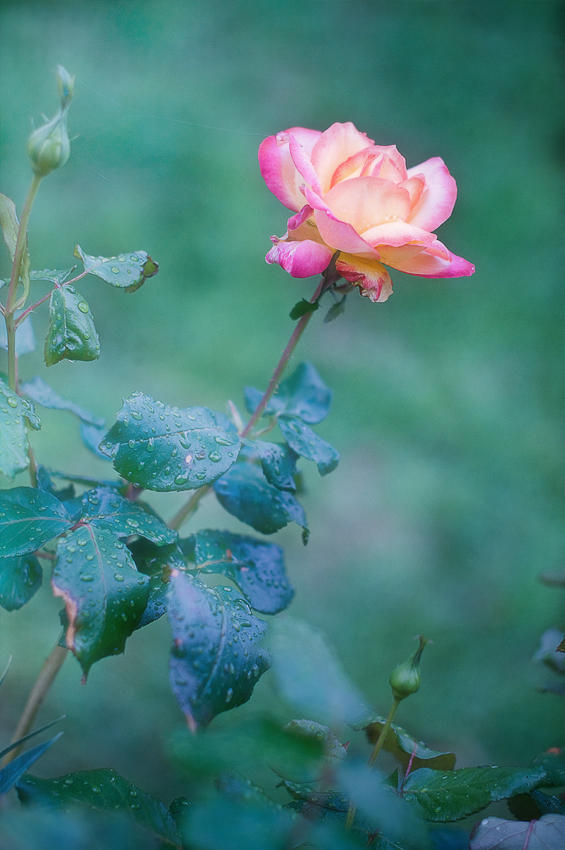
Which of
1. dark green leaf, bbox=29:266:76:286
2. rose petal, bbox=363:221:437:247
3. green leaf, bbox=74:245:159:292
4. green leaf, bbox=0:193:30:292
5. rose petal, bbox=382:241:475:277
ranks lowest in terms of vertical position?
dark green leaf, bbox=29:266:76:286

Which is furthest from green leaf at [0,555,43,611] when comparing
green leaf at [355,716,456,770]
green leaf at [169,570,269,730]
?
green leaf at [355,716,456,770]

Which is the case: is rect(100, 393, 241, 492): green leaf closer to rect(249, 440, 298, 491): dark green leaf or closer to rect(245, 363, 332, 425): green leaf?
rect(249, 440, 298, 491): dark green leaf

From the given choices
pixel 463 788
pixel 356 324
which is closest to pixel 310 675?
pixel 463 788

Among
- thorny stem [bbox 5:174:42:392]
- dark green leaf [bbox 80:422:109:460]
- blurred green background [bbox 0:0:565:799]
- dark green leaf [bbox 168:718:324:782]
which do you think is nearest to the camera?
dark green leaf [bbox 168:718:324:782]

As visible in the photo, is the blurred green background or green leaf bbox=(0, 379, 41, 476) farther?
the blurred green background

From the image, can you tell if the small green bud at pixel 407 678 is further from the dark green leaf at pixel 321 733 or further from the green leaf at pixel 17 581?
the green leaf at pixel 17 581

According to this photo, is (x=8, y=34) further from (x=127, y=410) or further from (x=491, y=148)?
(x=491, y=148)
